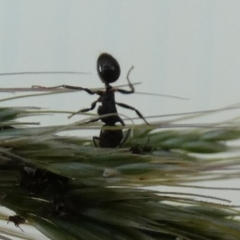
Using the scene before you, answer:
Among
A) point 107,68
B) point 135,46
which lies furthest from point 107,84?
point 135,46

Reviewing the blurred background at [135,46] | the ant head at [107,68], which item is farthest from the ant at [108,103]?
the blurred background at [135,46]

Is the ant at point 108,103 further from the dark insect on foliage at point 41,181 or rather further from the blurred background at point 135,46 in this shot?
the blurred background at point 135,46

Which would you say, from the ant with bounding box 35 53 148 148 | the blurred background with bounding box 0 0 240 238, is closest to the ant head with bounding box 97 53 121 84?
the ant with bounding box 35 53 148 148

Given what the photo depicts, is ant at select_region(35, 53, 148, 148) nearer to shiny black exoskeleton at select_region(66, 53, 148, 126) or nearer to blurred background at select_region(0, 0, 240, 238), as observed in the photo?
shiny black exoskeleton at select_region(66, 53, 148, 126)

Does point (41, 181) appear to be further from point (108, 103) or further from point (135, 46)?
point (135, 46)

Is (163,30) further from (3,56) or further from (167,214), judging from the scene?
(167,214)

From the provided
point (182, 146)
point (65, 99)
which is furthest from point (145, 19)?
point (182, 146)
